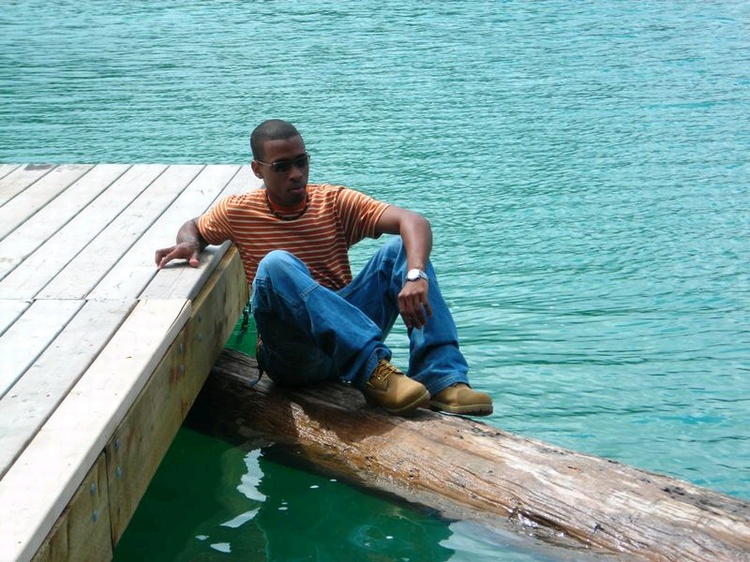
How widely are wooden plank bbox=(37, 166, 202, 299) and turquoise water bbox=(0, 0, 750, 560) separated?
2.17 feet

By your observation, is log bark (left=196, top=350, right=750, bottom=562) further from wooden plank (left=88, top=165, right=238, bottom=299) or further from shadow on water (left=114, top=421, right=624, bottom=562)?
wooden plank (left=88, top=165, right=238, bottom=299)

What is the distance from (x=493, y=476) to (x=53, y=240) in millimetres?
2032

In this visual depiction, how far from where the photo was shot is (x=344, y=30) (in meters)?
12.2

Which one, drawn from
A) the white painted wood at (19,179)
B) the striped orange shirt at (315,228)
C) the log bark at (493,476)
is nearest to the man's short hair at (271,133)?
the striped orange shirt at (315,228)

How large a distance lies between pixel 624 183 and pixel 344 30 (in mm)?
5636

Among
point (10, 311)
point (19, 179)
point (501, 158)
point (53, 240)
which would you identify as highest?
point (10, 311)

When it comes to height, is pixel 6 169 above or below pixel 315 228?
below

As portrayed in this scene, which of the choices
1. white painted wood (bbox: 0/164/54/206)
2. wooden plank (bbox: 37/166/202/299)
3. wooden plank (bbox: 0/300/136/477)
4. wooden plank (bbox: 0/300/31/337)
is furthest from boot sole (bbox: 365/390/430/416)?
white painted wood (bbox: 0/164/54/206)

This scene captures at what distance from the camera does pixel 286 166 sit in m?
3.71

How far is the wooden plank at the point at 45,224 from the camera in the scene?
12.9ft

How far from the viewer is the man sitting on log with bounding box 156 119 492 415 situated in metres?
3.49

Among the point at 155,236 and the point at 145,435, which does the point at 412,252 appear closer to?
the point at 145,435

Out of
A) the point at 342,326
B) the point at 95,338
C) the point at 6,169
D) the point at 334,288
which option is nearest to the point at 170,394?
the point at 95,338

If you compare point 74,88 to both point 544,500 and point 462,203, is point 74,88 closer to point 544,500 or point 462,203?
point 462,203
